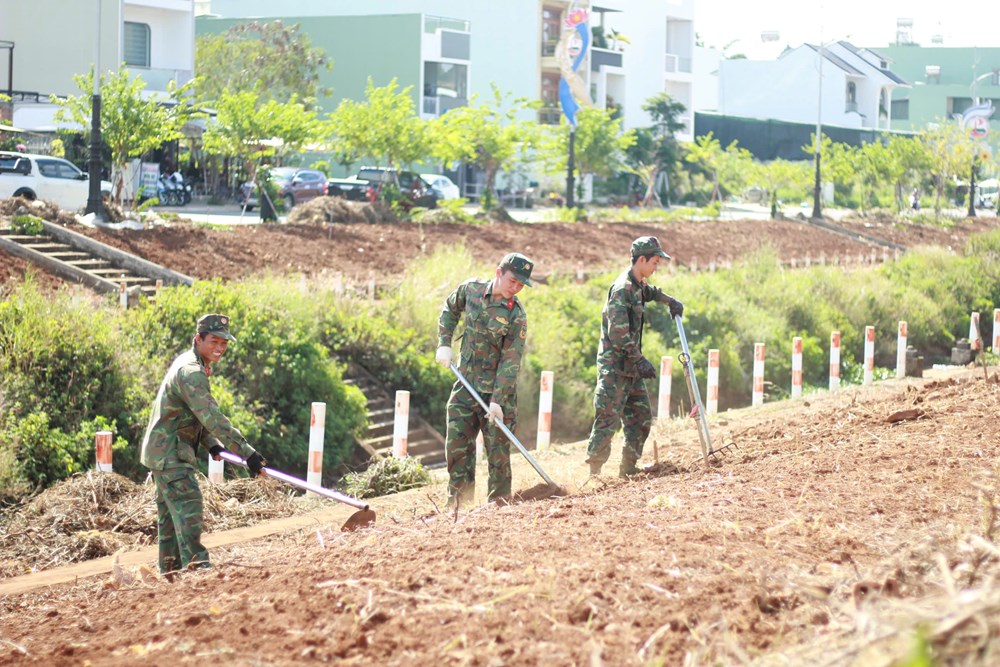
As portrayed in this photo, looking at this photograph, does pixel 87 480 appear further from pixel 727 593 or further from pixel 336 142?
pixel 336 142

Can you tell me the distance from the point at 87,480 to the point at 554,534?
5262mm

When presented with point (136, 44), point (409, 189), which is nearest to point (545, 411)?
point (409, 189)

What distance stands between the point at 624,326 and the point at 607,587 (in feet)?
16.5

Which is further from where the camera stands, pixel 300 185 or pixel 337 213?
pixel 300 185

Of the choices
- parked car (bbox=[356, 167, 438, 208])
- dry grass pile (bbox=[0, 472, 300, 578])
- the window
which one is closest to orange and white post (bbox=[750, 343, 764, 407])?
dry grass pile (bbox=[0, 472, 300, 578])

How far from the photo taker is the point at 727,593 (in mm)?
5543

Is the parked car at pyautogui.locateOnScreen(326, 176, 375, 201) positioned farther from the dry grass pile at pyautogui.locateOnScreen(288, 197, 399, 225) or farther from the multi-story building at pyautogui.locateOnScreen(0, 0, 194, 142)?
the dry grass pile at pyautogui.locateOnScreen(288, 197, 399, 225)

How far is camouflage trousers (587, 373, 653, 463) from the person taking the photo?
10719 millimetres

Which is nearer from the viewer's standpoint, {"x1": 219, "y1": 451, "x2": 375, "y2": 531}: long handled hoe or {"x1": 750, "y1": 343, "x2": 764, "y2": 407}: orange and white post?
{"x1": 219, "y1": 451, "x2": 375, "y2": 531}: long handled hoe

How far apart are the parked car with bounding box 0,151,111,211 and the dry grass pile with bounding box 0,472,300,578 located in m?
17.8

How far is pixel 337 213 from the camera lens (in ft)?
95.6

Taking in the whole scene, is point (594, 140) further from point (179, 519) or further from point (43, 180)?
point (179, 519)

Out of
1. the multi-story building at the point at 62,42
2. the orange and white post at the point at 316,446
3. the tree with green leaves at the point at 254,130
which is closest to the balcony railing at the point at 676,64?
the multi-story building at the point at 62,42

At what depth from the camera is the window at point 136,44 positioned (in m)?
43.8
